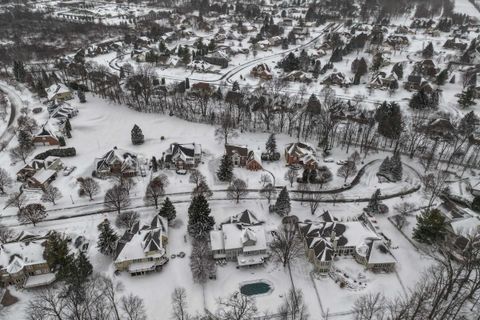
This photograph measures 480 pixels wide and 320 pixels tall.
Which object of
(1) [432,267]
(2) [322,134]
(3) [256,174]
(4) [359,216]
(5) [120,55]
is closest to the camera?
(1) [432,267]

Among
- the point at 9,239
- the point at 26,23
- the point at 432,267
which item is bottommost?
the point at 9,239

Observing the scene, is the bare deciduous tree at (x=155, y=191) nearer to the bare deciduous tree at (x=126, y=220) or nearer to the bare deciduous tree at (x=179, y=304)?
the bare deciduous tree at (x=126, y=220)

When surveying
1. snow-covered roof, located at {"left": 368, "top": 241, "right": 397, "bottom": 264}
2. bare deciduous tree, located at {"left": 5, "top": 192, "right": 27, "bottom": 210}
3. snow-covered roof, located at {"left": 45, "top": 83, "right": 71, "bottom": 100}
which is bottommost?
bare deciduous tree, located at {"left": 5, "top": 192, "right": 27, "bottom": 210}

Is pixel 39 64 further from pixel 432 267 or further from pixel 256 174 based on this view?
pixel 432 267

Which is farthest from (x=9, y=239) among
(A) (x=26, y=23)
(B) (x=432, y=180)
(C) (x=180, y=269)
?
(A) (x=26, y=23)

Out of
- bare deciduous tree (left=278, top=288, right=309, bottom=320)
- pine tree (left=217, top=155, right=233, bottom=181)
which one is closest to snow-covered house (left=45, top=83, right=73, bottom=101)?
pine tree (left=217, top=155, right=233, bottom=181)

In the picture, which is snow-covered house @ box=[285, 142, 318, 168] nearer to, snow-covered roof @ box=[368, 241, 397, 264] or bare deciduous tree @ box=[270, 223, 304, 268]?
bare deciduous tree @ box=[270, 223, 304, 268]

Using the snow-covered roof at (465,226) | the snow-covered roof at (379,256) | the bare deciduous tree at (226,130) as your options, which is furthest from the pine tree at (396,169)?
the bare deciduous tree at (226,130)

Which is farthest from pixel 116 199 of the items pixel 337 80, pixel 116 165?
pixel 337 80
